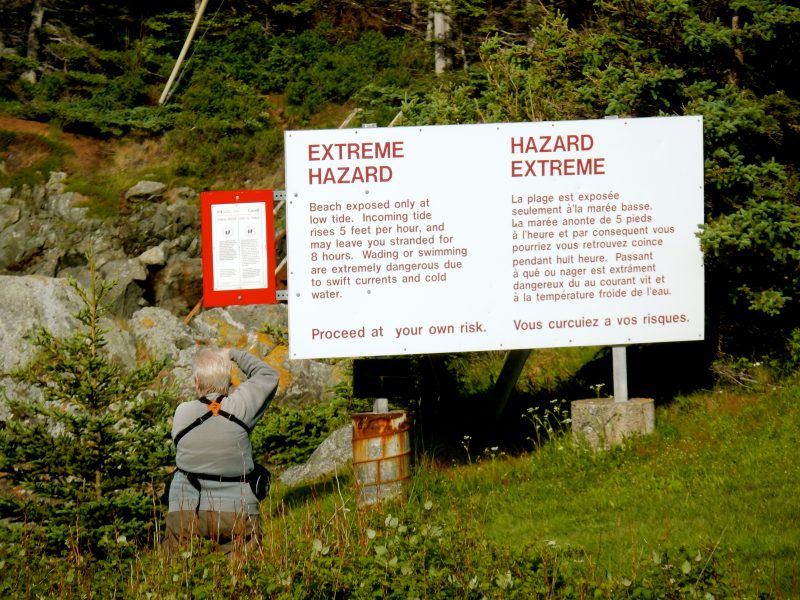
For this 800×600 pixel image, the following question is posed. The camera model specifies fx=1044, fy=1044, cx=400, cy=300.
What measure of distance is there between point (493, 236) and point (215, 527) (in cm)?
368

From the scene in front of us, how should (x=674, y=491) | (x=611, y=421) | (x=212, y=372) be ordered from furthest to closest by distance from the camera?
1. (x=611, y=421)
2. (x=674, y=491)
3. (x=212, y=372)

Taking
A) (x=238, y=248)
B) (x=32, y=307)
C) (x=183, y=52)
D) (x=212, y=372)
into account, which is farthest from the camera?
(x=183, y=52)

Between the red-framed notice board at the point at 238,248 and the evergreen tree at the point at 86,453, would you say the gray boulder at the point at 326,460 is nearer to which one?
the evergreen tree at the point at 86,453

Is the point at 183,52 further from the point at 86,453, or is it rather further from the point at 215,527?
the point at 215,527

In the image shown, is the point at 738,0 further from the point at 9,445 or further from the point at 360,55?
the point at 360,55

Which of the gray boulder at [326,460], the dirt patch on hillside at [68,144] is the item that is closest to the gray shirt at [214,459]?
the gray boulder at [326,460]

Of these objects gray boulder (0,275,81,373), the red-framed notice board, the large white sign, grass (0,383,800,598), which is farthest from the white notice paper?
gray boulder (0,275,81,373)

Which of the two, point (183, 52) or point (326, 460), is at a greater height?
point (183, 52)

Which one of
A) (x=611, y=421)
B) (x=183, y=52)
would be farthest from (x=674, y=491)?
(x=183, y=52)

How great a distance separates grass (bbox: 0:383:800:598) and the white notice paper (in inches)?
78.4

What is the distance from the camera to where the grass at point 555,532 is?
18.1ft

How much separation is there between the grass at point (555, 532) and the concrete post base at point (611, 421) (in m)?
0.19

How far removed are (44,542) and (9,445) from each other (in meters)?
0.89

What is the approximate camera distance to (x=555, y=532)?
7570 mm
